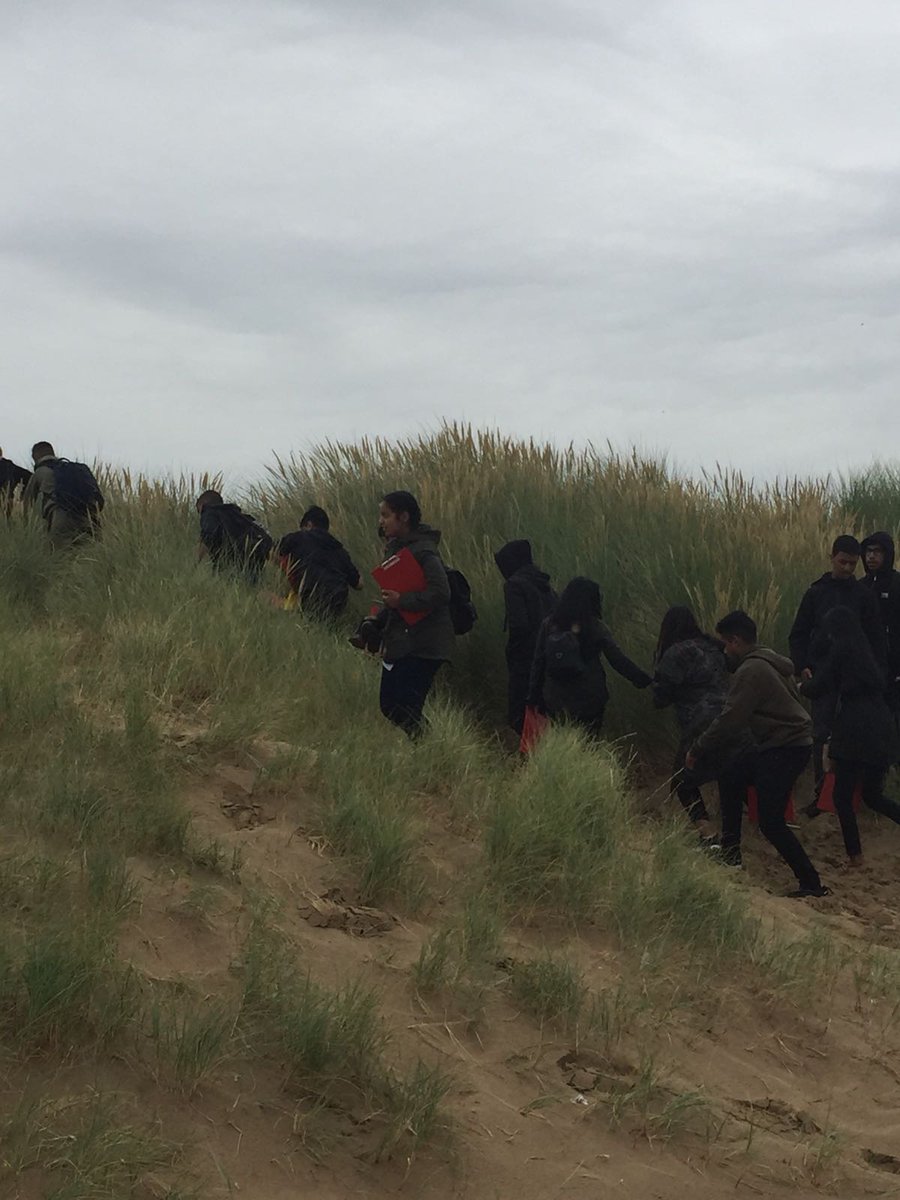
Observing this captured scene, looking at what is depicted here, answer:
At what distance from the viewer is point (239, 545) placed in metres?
12.2

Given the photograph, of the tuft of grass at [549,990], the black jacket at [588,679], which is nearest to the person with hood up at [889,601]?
the black jacket at [588,679]

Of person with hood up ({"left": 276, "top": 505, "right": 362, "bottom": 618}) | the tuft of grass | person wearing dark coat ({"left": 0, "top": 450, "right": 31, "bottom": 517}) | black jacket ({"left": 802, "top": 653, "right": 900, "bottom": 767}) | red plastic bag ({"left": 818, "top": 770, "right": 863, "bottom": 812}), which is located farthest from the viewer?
person wearing dark coat ({"left": 0, "top": 450, "right": 31, "bottom": 517})

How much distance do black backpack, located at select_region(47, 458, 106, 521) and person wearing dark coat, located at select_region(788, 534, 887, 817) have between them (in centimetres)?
596

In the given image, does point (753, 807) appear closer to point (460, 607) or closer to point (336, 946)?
point (460, 607)

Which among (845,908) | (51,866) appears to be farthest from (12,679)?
(845,908)

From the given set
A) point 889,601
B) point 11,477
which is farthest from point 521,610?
point 11,477

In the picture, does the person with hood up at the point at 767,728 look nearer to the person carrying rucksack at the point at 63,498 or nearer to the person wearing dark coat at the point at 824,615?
the person wearing dark coat at the point at 824,615

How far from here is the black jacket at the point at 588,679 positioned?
9.00 metres

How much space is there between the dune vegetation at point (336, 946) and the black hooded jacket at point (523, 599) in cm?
76

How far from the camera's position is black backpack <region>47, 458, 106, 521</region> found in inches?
497

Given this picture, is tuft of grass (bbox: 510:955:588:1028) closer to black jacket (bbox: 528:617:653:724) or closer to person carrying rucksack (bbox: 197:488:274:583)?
black jacket (bbox: 528:617:653:724)

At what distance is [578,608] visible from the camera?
8.98 m

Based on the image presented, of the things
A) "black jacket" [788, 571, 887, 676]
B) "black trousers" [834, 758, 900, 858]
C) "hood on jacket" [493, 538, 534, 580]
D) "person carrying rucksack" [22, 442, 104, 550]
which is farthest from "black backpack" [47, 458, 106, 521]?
"black trousers" [834, 758, 900, 858]

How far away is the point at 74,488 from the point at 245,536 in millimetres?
1619
